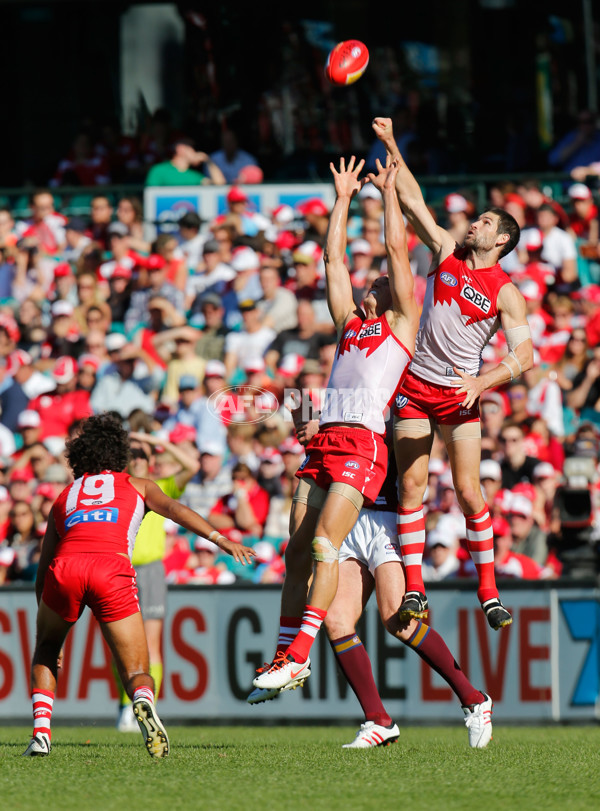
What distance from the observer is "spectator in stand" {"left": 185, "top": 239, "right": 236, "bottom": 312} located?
15.7 meters

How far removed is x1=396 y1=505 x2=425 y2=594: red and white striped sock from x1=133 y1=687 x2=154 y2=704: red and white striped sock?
70.3 inches

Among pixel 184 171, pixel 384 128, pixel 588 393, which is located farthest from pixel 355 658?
pixel 184 171

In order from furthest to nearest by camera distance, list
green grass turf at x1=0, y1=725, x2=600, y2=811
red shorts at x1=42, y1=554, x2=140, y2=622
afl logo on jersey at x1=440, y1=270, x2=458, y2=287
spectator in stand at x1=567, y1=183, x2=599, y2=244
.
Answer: spectator in stand at x1=567, y1=183, x2=599, y2=244
afl logo on jersey at x1=440, y1=270, x2=458, y2=287
red shorts at x1=42, y1=554, x2=140, y2=622
green grass turf at x1=0, y1=725, x2=600, y2=811

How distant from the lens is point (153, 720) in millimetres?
6754

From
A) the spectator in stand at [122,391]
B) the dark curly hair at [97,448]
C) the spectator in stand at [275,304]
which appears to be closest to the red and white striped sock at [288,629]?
the dark curly hair at [97,448]

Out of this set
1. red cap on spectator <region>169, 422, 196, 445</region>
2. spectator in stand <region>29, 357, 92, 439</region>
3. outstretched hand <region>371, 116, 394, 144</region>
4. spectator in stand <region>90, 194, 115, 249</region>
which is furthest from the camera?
spectator in stand <region>90, 194, 115, 249</region>

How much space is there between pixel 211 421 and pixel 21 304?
3.97m

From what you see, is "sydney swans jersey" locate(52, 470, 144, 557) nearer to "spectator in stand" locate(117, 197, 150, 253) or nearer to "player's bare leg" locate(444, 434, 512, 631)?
"player's bare leg" locate(444, 434, 512, 631)

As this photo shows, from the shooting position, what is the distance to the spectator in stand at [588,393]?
43.6 ft

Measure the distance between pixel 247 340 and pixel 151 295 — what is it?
6.12ft

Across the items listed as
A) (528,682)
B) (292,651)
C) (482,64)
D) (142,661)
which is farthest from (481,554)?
(482,64)

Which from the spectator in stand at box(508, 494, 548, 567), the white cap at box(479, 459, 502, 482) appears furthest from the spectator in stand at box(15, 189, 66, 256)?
the spectator in stand at box(508, 494, 548, 567)

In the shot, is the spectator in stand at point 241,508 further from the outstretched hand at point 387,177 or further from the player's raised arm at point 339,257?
the outstretched hand at point 387,177

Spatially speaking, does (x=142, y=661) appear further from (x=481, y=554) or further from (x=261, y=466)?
(x=261, y=466)
